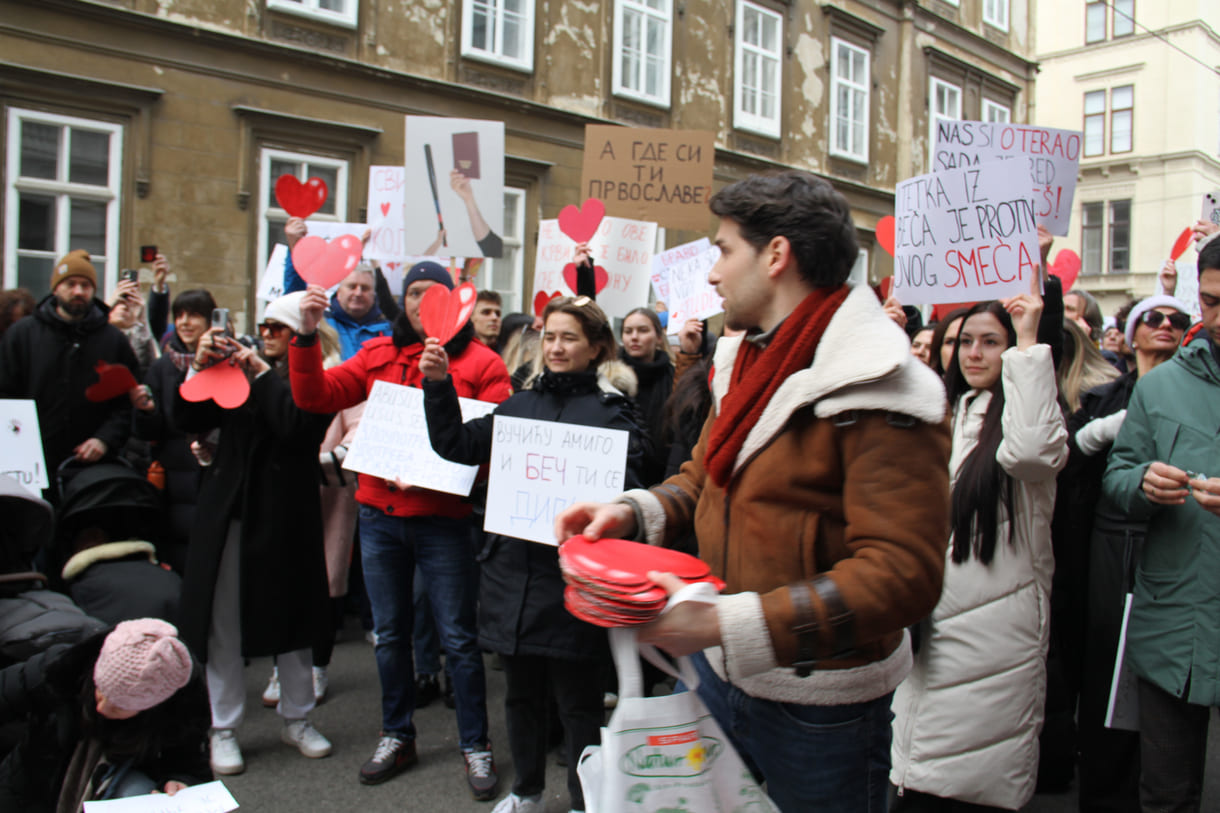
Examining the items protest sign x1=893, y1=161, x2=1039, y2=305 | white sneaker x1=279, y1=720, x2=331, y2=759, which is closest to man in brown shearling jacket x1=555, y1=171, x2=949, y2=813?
protest sign x1=893, y1=161, x2=1039, y2=305

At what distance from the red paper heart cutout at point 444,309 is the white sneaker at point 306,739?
2.03 m

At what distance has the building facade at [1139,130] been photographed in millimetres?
31516

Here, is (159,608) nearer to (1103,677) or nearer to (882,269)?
(1103,677)

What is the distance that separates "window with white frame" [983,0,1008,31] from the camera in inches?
866

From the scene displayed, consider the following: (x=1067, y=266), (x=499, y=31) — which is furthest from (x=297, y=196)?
(x=499, y=31)

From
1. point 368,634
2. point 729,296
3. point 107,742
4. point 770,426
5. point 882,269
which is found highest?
point 882,269

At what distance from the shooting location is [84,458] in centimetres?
498

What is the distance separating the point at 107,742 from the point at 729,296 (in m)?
2.05

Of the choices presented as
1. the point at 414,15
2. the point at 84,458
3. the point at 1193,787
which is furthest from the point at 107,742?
the point at 414,15

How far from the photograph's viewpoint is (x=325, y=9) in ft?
37.6

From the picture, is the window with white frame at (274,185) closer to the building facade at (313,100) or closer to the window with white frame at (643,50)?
the building facade at (313,100)

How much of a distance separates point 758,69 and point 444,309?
47.6ft

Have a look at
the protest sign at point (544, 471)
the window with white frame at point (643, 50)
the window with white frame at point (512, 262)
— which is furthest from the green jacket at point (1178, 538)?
the window with white frame at point (643, 50)

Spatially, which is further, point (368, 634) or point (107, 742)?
point (368, 634)
